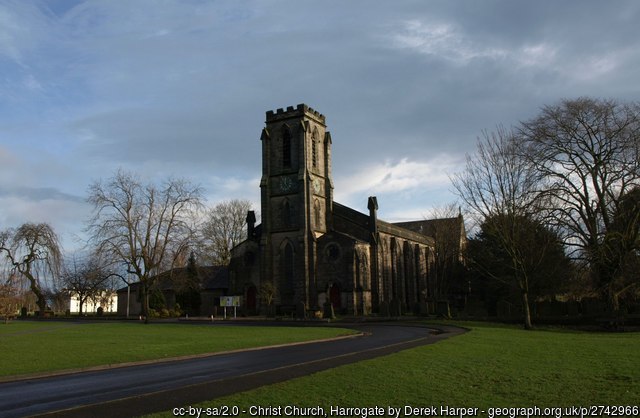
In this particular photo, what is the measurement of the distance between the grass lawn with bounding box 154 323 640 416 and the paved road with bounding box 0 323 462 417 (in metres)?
1.05

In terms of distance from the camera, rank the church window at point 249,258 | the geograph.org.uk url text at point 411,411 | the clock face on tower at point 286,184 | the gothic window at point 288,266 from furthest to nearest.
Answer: the church window at point 249,258 → the clock face on tower at point 286,184 → the gothic window at point 288,266 → the geograph.org.uk url text at point 411,411

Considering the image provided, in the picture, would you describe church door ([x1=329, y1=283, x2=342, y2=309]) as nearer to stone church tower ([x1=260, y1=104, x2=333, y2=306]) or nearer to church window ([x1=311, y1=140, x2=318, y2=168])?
stone church tower ([x1=260, y1=104, x2=333, y2=306])

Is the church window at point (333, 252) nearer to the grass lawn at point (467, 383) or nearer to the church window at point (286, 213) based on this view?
the church window at point (286, 213)

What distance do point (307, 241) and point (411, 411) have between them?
47712mm

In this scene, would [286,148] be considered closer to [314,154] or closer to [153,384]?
[314,154]

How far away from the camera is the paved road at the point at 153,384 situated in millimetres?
8953

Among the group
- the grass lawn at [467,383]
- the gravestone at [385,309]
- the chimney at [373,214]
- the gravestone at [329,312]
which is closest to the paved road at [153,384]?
the grass lawn at [467,383]

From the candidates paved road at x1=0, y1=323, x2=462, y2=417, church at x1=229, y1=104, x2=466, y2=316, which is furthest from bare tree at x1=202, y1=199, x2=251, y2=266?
paved road at x1=0, y1=323, x2=462, y2=417

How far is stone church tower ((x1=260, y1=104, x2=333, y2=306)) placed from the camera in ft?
182

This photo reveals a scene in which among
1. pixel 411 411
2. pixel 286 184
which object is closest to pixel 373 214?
pixel 286 184

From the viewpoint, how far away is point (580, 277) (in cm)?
3588

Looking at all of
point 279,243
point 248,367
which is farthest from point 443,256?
point 248,367

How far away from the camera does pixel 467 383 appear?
10.2m

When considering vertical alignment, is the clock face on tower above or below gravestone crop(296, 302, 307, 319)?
above
